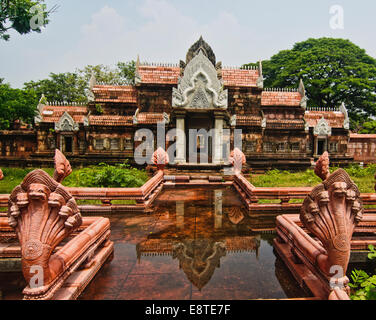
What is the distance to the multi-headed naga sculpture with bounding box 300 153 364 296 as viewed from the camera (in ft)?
8.82

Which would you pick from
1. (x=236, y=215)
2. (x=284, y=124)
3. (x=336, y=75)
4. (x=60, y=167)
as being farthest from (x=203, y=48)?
(x=336, y=75)

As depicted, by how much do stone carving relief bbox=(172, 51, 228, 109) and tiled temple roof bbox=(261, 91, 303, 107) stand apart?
702 centimetres

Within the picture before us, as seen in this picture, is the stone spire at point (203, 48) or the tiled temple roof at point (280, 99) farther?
the tiled temple roof at point (280, 99)

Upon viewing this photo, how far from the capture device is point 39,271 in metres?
2.49

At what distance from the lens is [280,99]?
19.4m

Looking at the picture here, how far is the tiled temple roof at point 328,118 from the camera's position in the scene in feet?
64.2

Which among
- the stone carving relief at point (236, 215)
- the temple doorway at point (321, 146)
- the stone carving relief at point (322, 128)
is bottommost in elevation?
the stone carving relief at point (236, 215)

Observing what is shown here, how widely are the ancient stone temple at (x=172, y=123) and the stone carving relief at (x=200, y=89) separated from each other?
2618mm

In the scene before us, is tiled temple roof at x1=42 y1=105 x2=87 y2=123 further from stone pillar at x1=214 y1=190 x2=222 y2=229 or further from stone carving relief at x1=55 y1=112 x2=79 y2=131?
stone pillar at x1=214 y1=190 x2=222 y2=229

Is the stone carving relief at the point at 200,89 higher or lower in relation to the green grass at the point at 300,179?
higher

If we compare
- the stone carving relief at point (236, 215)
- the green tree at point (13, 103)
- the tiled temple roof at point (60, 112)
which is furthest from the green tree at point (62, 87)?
the stone carving relief at point (236, 215)

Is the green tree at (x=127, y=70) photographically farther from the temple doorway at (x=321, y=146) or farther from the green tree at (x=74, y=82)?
the temple doorway at (x=321, y=146)
